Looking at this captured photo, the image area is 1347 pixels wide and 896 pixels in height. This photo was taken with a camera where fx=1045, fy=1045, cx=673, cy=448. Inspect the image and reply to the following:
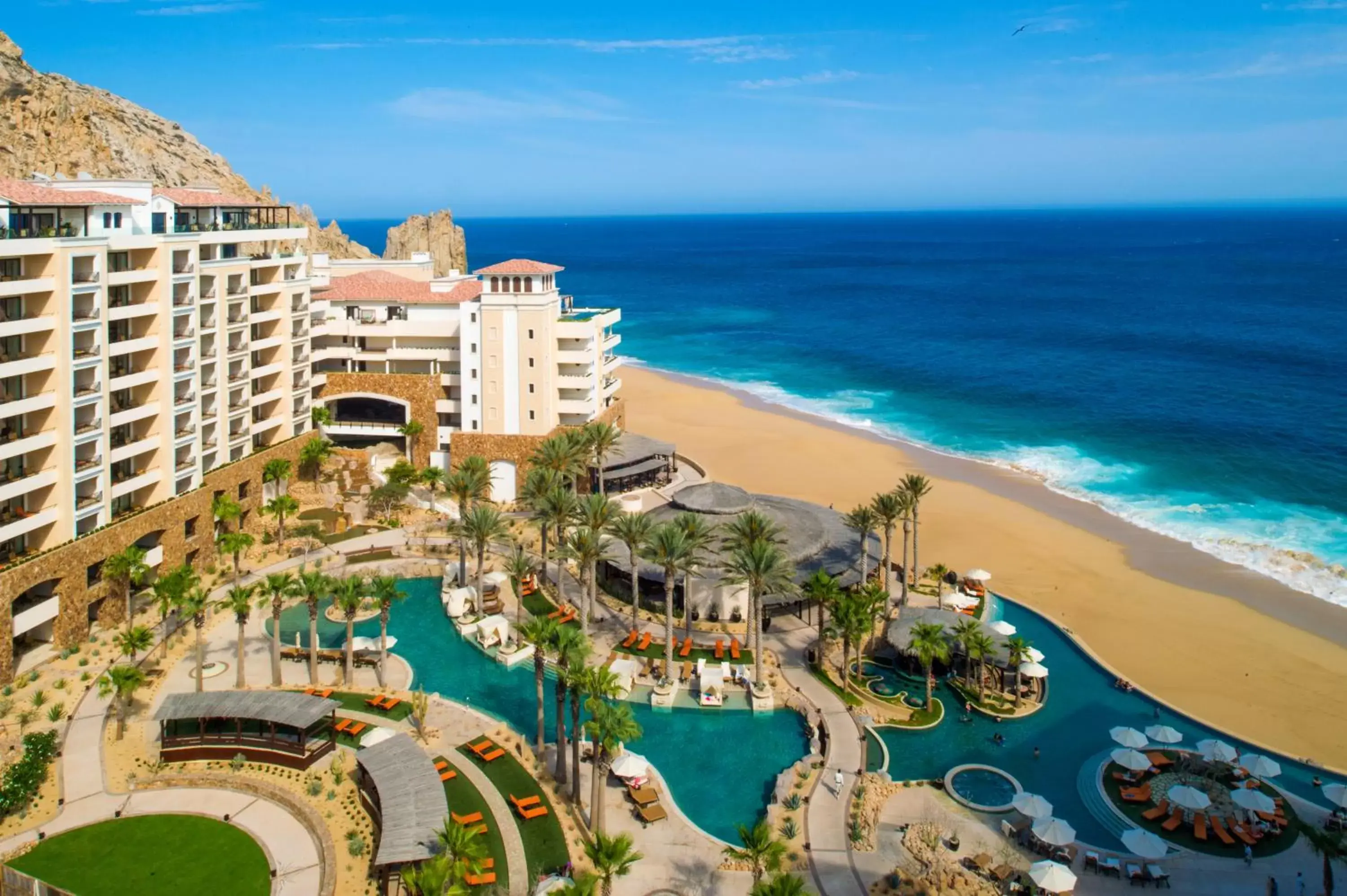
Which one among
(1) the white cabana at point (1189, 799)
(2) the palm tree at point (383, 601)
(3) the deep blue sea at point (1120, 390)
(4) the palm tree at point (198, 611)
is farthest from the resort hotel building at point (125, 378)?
(3) the deep blue sea at point (1120, 390)

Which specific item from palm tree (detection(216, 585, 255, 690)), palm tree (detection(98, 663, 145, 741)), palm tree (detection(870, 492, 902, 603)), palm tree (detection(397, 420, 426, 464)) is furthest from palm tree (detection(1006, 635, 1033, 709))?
palm tree (detection(397, 420, 426, 464))

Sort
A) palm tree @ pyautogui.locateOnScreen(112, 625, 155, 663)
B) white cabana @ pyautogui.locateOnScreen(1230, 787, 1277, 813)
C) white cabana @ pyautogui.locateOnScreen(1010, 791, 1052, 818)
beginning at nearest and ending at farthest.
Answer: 1. white cabana @ pyautogui.locateOnScreen(1010, 791, 1052, 818)
2. white cabana @ pyautogui.locateOnScreen(1230, 787, 1277, 813)
3. palm tree @ pyautogui.locateOnScreen(112, 625, 155, 663)

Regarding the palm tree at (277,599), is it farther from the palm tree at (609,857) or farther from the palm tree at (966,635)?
the palm tree at (966,635)

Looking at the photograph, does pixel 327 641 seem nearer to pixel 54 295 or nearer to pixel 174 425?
pixel 174 425

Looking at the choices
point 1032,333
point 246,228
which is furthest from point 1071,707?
point 1032,333

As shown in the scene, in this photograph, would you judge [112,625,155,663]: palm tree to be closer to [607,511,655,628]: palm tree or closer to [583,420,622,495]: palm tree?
[607,511,655,628]: palm tree
